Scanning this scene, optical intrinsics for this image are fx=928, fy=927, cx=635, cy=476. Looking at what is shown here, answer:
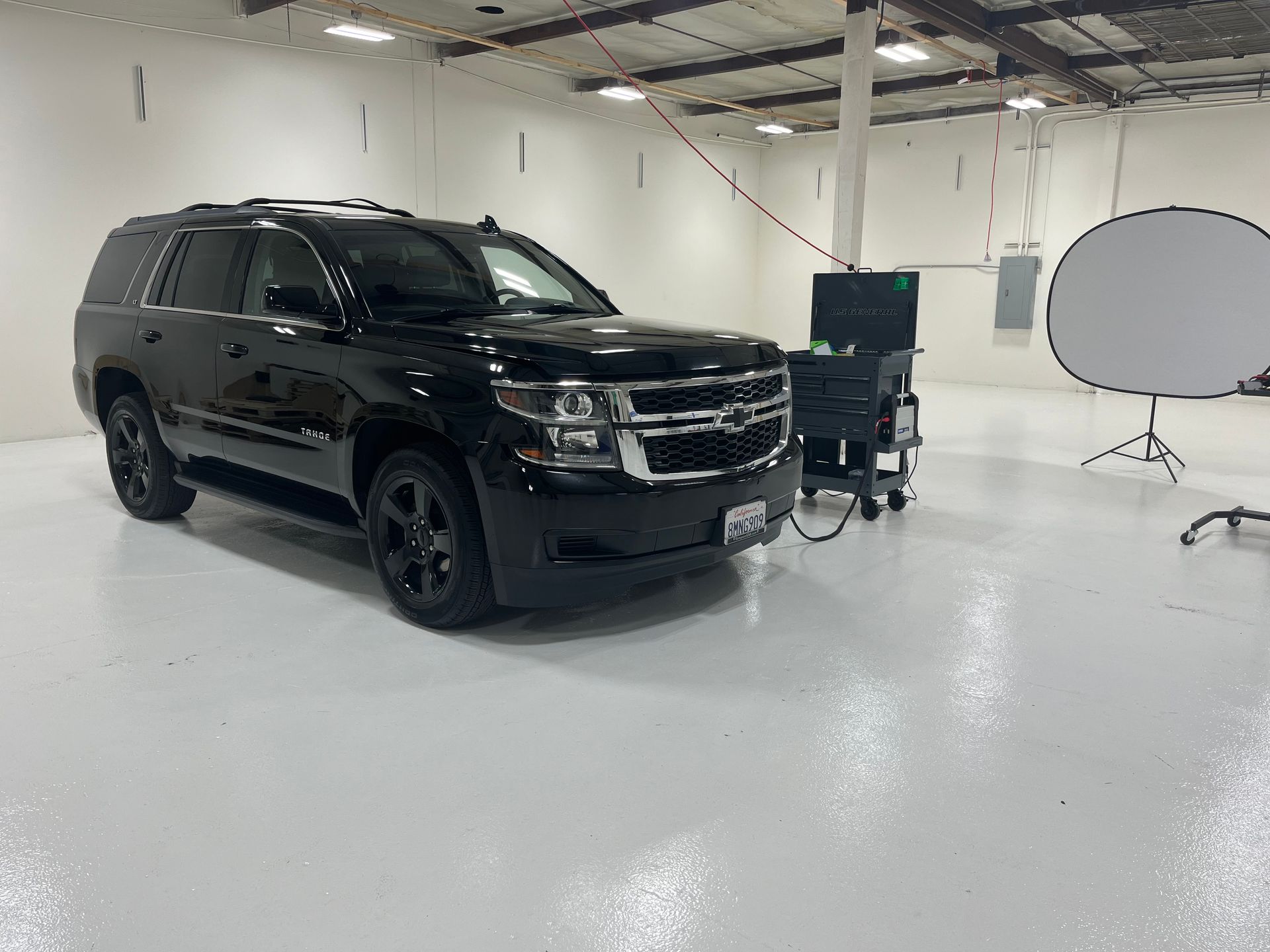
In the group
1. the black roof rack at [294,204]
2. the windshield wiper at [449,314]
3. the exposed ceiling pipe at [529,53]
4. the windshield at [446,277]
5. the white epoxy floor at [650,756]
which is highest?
the exposed ceiling pipe at [529,53]

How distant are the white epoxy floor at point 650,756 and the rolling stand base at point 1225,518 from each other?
0.19 m

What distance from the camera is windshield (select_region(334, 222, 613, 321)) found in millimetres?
3609

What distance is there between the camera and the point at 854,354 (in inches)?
195

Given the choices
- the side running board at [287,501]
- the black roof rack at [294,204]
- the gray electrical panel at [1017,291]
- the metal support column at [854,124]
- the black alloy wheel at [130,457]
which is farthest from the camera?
the gray electrical panel at [1017,291]

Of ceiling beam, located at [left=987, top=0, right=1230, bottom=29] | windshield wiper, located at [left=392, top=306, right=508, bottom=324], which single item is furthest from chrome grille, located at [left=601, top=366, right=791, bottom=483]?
ceiling beam, located at [left=987, top=0, right=1230, bottom=29]

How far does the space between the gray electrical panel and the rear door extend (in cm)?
1143

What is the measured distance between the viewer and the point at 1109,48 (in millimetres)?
9914

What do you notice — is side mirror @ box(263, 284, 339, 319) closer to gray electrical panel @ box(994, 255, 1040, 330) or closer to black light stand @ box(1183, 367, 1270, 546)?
black light stand @ box(1183, 367, 1270, 546)

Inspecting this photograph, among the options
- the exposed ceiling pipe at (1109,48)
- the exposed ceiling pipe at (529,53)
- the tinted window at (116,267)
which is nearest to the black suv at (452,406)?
the tinted window at (116,267)

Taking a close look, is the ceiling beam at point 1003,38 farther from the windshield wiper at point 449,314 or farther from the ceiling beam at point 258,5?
the windshield wiper at point 449,314

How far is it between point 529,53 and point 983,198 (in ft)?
23.1

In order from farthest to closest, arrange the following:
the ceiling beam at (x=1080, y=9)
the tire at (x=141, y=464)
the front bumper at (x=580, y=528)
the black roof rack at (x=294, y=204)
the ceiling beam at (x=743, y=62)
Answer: the ceiling beam at (x=743, y=62)
the ceiling beam at (x=1080, y=9)
the tire at (x=141, y=464)
the black roof rack at (x=294, y=204)
the front bumper at (x=580, y=528)

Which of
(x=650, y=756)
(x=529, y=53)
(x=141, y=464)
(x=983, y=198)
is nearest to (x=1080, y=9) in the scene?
(x=983, y=198)

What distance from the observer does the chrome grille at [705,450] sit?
10.4 ft
